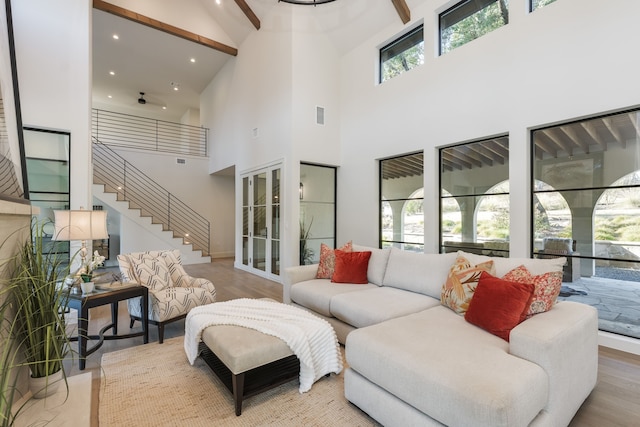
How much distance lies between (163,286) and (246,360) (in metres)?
1.99

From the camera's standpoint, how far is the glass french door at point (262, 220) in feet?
19.4

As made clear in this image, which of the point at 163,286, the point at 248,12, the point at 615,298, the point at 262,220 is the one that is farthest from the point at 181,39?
the point at 615,298

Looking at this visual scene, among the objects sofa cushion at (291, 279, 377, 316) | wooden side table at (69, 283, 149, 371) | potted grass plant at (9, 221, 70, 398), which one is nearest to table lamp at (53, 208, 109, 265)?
wooden side table at (69, 283, 149, 371)

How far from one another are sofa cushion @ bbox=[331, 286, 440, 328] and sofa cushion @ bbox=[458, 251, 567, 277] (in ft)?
1.93

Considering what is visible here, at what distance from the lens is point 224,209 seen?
30.7 feet

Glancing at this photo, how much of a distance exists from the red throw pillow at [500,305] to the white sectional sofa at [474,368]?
0.07 meters

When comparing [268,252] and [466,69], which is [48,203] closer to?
[268,252]

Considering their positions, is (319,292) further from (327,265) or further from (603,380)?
(603,380)

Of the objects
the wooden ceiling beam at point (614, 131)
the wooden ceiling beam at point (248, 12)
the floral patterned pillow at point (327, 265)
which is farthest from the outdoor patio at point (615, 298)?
the wooden ceiling beam at point (248, 12)

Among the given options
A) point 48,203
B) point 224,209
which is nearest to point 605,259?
point 48,203

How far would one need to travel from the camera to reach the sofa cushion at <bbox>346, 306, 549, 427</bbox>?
1.35 meters

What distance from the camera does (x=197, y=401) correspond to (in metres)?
2.08

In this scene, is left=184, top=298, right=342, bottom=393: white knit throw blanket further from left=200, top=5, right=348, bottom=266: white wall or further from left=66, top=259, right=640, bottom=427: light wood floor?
left=200, top=5, right=348, bottom=266: white wall

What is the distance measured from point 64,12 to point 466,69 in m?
5.46
